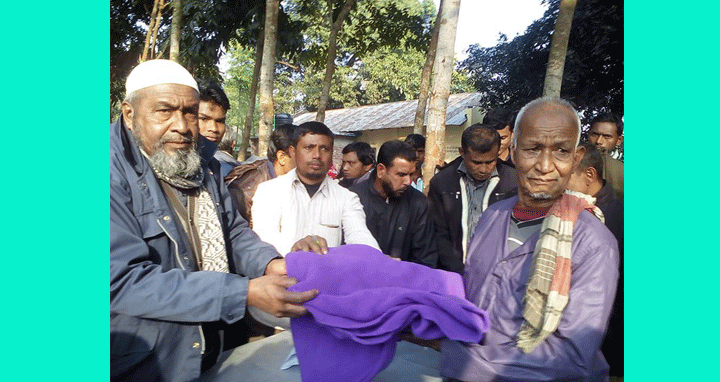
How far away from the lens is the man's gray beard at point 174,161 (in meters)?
2.20

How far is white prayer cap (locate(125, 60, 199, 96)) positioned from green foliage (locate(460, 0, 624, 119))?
7.83ft

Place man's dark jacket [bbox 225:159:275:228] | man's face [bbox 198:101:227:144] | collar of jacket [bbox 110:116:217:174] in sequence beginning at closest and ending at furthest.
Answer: collar of jacket [bbox 110:116:217:174] → man's dark jacket [bbox 225:159:275:228] → man's face [bbox 198:101:227:144]

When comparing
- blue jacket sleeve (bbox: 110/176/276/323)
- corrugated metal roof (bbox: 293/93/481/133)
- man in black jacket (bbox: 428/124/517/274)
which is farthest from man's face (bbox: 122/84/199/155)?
corrugated metal roof (bbox: 293/93/481/133)

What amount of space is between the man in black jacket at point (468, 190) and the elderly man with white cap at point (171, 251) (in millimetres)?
2321

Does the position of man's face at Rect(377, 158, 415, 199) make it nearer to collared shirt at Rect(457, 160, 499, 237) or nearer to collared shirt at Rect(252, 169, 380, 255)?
collared shirt at Rect(457, 160, 499, 237)

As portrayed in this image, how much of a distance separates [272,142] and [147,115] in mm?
3022

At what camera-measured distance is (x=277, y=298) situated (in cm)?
192

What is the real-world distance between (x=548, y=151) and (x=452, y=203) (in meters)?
2.39

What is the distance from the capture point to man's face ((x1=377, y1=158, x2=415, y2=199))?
4406 mm

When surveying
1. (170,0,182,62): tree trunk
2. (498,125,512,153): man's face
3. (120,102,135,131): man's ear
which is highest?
(170,0,182,62): tree trunk

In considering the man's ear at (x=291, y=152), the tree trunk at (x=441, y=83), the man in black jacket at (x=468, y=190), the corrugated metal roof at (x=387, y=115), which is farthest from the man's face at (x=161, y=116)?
the corrugated metal roof at (x=387, y=115)

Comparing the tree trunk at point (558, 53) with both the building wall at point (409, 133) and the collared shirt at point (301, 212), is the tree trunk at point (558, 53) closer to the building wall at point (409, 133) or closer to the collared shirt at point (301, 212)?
the collared shirt at point (301, 212)

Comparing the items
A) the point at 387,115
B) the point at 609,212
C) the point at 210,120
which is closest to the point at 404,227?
the point at 210,120

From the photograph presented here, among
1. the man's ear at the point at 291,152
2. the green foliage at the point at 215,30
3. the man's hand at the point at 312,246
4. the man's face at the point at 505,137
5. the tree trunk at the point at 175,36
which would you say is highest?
the green foliage at the point at 215,30
